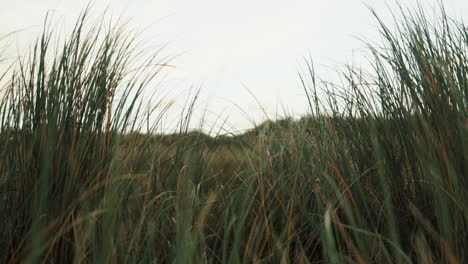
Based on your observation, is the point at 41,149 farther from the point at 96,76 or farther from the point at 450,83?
the point at 450,83

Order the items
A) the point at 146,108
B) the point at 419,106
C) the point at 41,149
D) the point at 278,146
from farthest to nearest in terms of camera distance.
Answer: the point at 278,146 < the point at 146,108 < the point at 419,106 < the point at 41,149

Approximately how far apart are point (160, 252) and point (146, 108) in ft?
1.96

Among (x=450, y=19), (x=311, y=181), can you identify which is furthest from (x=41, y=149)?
(x=450, y=19)

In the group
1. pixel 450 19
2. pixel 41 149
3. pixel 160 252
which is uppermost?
pixel 450 19

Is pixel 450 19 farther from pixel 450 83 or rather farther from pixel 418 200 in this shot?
pixel 418 200

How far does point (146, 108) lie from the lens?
5.15 ft

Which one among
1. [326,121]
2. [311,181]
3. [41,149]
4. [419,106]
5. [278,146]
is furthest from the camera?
[278,146]

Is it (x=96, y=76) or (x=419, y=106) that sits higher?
(x=96, y=76)

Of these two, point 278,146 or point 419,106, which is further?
point 278,146

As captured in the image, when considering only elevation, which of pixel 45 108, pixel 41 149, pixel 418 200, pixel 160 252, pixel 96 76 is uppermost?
pixel 96 76

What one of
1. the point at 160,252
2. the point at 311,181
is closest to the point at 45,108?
the point at 160,252

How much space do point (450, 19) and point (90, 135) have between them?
1.38 metres

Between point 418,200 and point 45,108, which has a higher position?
point 45,108

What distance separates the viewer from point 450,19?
1.55m
